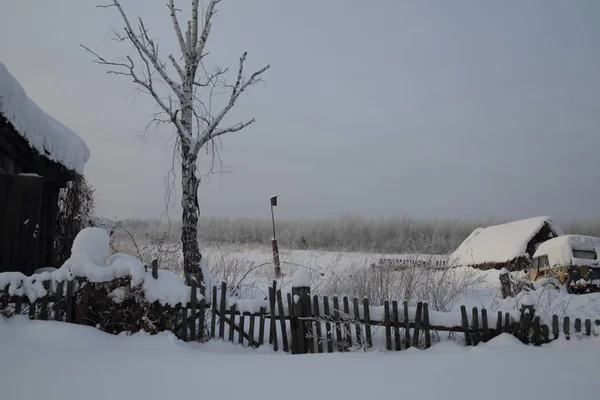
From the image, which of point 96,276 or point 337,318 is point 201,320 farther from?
point 337,318

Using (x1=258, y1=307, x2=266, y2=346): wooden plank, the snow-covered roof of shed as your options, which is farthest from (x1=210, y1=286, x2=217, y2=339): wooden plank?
the snow-covered roof of shed

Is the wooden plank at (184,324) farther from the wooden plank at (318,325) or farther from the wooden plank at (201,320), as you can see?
the wooden plank at (318,325)

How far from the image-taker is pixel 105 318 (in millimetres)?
5102

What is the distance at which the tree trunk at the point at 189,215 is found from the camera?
7.49 metres

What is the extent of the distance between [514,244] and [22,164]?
1801cm

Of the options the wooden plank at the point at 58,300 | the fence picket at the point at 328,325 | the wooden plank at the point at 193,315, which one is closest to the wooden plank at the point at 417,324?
the fence picket at the point at 328,325

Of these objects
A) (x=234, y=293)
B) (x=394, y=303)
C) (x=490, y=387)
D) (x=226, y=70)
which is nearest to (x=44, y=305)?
(x=234, y=293)

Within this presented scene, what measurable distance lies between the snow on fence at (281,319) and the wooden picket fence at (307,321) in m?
0.01

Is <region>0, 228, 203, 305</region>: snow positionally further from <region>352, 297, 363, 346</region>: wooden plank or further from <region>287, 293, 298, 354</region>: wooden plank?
<region>352, 297, 363, 346</region>: wooden plank

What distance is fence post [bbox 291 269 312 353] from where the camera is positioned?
541 centimetres

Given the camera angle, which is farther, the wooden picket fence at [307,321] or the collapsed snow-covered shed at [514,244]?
the collapsed snow-covered shed at [514,244]

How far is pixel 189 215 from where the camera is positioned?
298 inches

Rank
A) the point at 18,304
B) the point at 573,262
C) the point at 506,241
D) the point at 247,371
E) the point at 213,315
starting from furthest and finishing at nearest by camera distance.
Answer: the point at 506,241, the point at 573,262, the point at 213,315, the point at 18,304, the point at 247,371

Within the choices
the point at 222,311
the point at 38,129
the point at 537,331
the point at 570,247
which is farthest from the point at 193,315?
the point at 570,247
